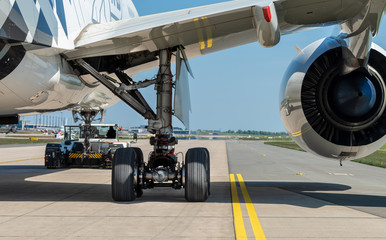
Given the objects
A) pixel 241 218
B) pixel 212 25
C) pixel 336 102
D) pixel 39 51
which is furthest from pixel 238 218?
pixel 39 51

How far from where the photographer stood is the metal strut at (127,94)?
9164 mm

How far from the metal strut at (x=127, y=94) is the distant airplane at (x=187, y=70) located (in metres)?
0.02

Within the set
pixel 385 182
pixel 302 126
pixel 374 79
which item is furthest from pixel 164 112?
pixel 385 182

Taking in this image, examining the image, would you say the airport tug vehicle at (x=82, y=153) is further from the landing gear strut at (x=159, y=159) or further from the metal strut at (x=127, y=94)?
the landing gear strut at (x=159, y=159)

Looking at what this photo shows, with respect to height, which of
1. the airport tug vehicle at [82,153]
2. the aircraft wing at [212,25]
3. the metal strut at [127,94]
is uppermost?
the aircraft wing at [212,25]

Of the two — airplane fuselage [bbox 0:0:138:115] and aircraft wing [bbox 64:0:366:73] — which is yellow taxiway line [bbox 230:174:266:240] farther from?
airplane fuselage [bbox 0:0:138:115]

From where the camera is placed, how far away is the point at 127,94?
9.40 meters

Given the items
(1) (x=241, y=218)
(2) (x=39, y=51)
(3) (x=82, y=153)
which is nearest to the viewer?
(1) (x=241, y=218)

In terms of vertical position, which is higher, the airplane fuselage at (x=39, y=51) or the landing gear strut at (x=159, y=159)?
the airplane fuselage at (x=39, y=51)

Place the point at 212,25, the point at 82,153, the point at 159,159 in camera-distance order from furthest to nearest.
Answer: the point at 82,153, the point at 159,159, the point at 212,25

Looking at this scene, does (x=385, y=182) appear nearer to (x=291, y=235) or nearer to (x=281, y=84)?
(x=281, y=84)

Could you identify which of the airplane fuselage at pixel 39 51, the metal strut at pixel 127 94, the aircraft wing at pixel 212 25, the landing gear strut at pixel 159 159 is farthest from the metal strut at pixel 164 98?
the airplane fuselage at pixel 39 51

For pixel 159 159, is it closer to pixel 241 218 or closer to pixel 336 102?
pixel 241 218

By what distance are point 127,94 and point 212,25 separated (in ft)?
7.68
